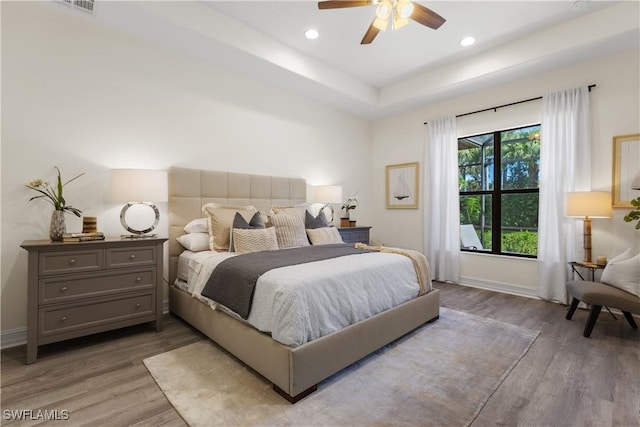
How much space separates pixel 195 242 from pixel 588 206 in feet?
13.7

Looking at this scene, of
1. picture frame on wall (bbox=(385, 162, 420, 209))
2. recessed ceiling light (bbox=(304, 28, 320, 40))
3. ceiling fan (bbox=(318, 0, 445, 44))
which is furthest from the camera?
picture frame on wall (bbox=(385, 162, 420, 209))

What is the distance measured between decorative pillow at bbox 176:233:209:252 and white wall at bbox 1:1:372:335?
0.36 meters

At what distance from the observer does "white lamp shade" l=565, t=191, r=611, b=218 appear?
3.13 meters

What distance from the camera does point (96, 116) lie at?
284cm

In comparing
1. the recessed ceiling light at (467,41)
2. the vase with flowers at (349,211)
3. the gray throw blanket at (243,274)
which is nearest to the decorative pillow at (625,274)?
the gray throw blanket at (243,274)

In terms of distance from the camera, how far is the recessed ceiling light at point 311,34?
3.41 metres

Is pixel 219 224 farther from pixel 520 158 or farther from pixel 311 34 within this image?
pixel 520 158

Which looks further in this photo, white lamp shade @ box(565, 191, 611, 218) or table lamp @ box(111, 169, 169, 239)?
white lamp shade @ box(565, 191, 611, 218)

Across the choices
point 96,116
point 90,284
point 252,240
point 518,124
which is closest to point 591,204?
point 518,124

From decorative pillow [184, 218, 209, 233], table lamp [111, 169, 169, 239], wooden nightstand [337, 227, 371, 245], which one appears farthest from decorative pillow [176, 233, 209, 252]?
wooden nightstand [337, 227, 371, 245]

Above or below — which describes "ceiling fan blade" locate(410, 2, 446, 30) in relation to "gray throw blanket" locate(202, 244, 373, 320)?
above

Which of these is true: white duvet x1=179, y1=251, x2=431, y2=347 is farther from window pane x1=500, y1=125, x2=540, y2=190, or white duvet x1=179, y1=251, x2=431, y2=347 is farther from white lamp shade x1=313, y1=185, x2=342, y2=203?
window pane x1=500, y1=125, x2=540, y2=190

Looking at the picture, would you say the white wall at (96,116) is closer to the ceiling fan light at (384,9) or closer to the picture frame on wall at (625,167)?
the ceiling fan light at (384,9)

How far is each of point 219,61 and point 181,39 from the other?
53cm
